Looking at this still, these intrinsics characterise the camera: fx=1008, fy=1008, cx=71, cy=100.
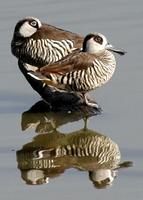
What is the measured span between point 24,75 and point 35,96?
13.6 inches

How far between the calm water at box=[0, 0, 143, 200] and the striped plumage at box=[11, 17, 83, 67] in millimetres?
403

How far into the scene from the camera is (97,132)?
12.7 m

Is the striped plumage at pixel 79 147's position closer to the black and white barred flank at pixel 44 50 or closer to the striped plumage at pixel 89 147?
the striped plumage at pixel 89 147

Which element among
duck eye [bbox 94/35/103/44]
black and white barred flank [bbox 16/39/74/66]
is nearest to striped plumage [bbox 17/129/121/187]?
duck eye [bbox 94/35/103/44]

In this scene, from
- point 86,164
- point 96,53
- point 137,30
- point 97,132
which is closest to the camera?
point 86,164

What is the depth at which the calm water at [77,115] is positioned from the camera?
35.5 ft

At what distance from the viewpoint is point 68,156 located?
11969mm

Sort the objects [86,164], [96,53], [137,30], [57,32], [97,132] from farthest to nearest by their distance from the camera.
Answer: [137,30]
[57,32]
[96,53]
[97,132]
[86,164]

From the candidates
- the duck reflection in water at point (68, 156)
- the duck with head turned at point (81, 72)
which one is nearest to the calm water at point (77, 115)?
the duck reflection in water at point (68, 156)

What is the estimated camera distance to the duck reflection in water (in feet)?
37.0

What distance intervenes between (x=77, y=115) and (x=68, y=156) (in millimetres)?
1746

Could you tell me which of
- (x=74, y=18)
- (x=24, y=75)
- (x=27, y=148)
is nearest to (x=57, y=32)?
(x=24, y=75)

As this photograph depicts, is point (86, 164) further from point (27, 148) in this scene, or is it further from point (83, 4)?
point (83, 4)

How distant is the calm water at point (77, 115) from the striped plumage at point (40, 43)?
1.32 feet
